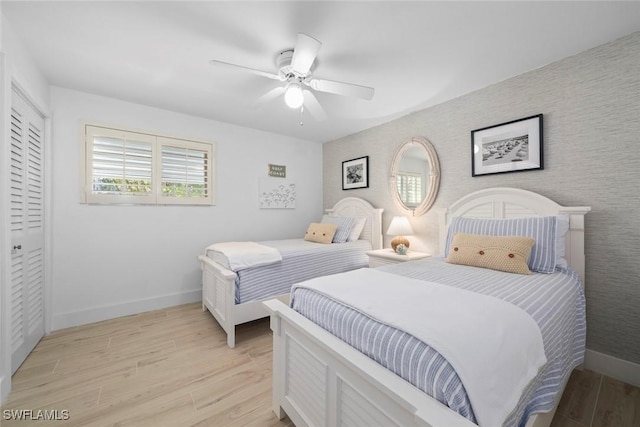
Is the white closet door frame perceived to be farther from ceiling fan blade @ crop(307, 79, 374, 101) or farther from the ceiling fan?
ceiling fan blade @ crop(307, 79, 374, 101)

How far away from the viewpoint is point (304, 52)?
5.30 feet

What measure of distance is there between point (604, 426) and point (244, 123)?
415 centimetres

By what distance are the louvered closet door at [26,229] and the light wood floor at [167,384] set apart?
0.74 ft

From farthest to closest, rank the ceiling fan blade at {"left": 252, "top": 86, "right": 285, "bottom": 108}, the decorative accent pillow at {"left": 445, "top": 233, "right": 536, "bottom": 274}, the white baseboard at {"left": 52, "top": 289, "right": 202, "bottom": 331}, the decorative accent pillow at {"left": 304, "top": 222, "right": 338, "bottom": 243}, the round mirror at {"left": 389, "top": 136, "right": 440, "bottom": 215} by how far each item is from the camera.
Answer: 1. the decorative accent pillow at {"left": 304, "top": 222, "right": 338, "bottom": 243}
2. the round mirror at {"left": 389, "top": 136, "right": 440, "bottom": 215}
3. the white baseboard at {"left": 52, "top": 289, "right": 202, "bottom": 331}
4. the ceiling fan blade at {"left": 252, "top": 86, "right": 285, "bottom": 108}
5. the decorative accent pillow at {"left": 445, "top": 233, "right": 536, "bottom": 274}

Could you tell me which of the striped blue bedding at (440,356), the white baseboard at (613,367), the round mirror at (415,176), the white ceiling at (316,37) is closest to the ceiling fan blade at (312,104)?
the white ceiling at (316,37)

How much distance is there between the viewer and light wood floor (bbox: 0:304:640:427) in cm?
150

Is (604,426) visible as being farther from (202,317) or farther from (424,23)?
(202,317)

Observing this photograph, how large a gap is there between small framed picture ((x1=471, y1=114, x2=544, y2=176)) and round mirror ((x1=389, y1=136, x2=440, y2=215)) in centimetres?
44

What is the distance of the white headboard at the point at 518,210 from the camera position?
1933mm

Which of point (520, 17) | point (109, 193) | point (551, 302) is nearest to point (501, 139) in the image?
point (520, 17)

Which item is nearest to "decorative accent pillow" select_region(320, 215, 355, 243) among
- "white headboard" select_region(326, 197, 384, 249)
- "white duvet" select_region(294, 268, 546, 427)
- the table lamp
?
"white headboard" select_region(326, 197, 384, 249)

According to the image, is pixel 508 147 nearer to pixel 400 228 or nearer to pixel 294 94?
pixel 400 228

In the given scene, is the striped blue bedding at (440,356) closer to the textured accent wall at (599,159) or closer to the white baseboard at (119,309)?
the textured accent wall at (599,159)

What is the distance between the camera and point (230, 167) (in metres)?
3.61
